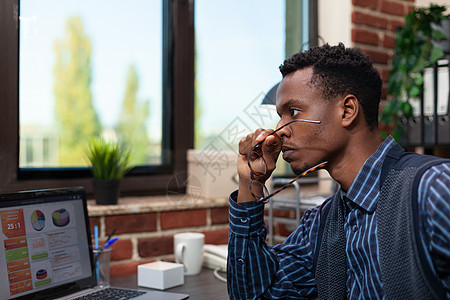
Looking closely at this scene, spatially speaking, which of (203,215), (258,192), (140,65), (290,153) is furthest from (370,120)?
(140,65)

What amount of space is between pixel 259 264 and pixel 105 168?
1.99 ft

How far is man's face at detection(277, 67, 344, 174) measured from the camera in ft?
3.35

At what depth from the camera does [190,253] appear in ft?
4.51

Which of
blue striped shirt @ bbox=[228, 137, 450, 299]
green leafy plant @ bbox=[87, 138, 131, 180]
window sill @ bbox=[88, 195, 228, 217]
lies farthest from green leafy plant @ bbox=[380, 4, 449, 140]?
green leafy plant @ bbox=[87, 138, 131, 180]

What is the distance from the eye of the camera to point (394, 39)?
6.97 feet

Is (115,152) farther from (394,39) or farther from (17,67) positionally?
(394,39)

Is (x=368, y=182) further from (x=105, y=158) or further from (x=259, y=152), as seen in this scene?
(x=105, y=158)

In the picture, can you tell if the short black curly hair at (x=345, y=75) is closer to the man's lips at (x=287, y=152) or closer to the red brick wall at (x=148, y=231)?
the man's lips at (x=287, y=152)

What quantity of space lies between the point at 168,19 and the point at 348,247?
1.10m

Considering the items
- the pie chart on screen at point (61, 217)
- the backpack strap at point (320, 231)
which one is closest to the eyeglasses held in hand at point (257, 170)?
the backpack strap at point (320, 231)

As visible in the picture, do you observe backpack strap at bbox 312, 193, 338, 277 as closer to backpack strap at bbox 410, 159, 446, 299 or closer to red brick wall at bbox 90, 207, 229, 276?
backpack strap at bbox 410, 159, 446, 299

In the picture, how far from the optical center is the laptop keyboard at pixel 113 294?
1.11 metres

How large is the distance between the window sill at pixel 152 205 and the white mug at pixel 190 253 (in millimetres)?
160

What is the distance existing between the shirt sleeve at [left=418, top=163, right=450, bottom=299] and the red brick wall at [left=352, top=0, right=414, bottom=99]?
1.26 meters
